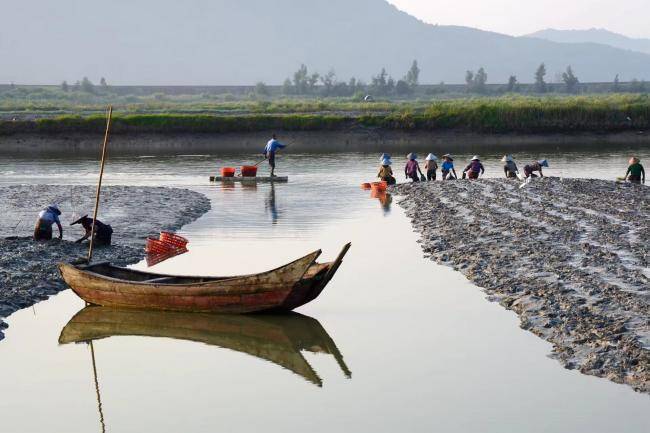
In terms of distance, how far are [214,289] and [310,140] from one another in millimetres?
46045

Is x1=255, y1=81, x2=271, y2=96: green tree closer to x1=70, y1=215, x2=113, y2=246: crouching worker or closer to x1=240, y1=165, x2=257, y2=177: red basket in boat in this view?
x1=240, y1=165, x2=257, y2=177: red basket in boat

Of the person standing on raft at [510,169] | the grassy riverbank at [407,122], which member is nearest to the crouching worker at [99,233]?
the person standing on raft at [510,169]

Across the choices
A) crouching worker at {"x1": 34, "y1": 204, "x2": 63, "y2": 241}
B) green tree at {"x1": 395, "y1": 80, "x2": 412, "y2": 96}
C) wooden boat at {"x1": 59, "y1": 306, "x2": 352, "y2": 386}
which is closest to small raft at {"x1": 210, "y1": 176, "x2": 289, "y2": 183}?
crouching worker at {"x1": 34, "y1": 204, "x2": 63, "y2": 241}

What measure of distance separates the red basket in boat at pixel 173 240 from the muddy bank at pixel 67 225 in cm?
60

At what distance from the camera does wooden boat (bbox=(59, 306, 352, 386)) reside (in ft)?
49.8

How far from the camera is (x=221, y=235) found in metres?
24.9

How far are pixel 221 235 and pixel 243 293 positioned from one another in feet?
29.2

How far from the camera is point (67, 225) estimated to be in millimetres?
25328

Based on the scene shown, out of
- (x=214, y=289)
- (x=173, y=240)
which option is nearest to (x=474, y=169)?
(x=173, y=240)

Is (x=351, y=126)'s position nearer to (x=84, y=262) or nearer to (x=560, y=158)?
(x=560, y=158)

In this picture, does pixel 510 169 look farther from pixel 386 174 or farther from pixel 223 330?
pixel 223 330

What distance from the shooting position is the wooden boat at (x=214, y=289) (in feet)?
51.9

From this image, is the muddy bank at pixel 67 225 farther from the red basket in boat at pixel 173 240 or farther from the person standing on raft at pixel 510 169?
the person standing on raft at pixel 510 169

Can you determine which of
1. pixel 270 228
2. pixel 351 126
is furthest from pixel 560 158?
pixel 270 228
